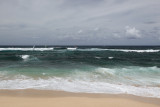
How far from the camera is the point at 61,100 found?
591cm

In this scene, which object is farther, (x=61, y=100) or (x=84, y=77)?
(x=84, y=77)

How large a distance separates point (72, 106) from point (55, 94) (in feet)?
5.93

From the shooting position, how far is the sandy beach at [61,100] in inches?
212

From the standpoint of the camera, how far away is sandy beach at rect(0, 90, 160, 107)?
5387 mm

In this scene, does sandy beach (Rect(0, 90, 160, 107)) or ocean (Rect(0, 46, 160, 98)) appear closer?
sandy beach (Rect(0, 90, 160, 107))

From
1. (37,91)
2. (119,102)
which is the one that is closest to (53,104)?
(37,91)

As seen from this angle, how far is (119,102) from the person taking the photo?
5777 mm

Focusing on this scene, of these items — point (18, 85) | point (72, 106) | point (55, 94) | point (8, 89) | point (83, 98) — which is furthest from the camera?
point (18, 85)

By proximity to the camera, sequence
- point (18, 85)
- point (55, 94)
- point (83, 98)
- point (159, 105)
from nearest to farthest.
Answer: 1. point (159, 105)
2. point (83, 98)
3. point (55, 94)
4. point (18, 85)

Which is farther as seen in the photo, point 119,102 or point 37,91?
point 37,91

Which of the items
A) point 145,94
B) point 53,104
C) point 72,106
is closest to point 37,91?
point 53,104

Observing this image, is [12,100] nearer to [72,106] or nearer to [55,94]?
[55,94]

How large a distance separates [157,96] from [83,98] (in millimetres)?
3581

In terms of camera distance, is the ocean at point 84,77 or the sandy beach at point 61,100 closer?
the sandy beach at point 61,100
